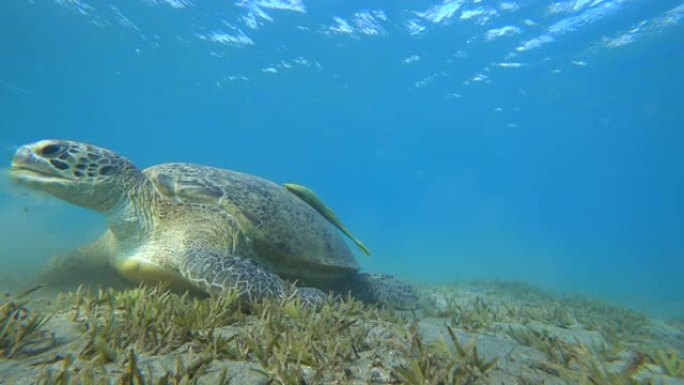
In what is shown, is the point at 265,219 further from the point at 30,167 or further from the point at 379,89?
the point at 379,89

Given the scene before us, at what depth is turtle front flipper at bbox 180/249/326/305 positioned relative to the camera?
2775 mm

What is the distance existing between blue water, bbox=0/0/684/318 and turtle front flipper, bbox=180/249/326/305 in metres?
2.85

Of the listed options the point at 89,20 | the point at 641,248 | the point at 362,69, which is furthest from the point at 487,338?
the point at 641,248

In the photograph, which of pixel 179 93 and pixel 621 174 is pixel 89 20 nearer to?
pixel 179 93

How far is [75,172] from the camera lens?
140 inches

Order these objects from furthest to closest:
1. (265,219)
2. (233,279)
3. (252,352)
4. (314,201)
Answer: (314,201), (265,219), (233,279), (252,352)

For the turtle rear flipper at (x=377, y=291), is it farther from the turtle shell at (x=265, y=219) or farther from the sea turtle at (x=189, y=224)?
the turtle shell at (x=265, y=219)

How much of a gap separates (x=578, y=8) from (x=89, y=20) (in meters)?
32.9

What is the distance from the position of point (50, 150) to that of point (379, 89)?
112 feet

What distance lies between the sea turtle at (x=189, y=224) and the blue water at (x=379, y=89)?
1127 millimetres

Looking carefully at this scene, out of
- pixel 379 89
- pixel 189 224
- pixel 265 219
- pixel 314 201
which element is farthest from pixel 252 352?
pixel 379 89

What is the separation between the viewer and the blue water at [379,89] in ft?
67.7

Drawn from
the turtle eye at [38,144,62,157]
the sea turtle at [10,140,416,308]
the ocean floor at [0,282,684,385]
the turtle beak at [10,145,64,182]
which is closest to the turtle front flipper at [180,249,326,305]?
the sea turtle at [10,140,416,308]

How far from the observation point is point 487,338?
278cm
